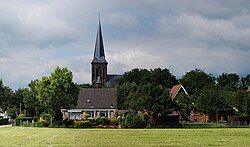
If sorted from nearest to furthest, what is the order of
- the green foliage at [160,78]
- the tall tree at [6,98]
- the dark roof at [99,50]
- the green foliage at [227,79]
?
the tall tree at [6,98]
the green foliage at [160,78]
the green foliage at [227,79]
the dark roof at [99,50]

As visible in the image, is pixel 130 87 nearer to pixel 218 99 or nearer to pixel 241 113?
pixel 218 99

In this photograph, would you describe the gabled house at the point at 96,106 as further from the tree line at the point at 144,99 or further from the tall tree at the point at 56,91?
the tall tree at the point at 56,91

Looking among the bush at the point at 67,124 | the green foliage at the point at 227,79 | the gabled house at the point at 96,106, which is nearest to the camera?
the bush at the point at 67,124

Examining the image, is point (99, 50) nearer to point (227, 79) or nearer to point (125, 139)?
point (227, 79)

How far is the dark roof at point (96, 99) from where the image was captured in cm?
11331

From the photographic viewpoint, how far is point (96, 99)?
11394cm

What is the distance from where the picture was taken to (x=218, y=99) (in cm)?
8988

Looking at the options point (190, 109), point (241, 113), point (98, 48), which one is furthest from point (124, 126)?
point (98, 48)

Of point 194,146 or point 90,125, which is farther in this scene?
point 90,125

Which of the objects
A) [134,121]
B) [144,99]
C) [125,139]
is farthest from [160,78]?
[125,139]

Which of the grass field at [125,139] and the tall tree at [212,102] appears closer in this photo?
the grass field at [125,139]

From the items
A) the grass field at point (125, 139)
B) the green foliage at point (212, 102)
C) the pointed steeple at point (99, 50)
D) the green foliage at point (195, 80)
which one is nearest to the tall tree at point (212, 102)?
the green foliage at point (212, 102)

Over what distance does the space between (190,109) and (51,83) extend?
2968 centimetres

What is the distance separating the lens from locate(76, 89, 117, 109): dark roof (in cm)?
11331
